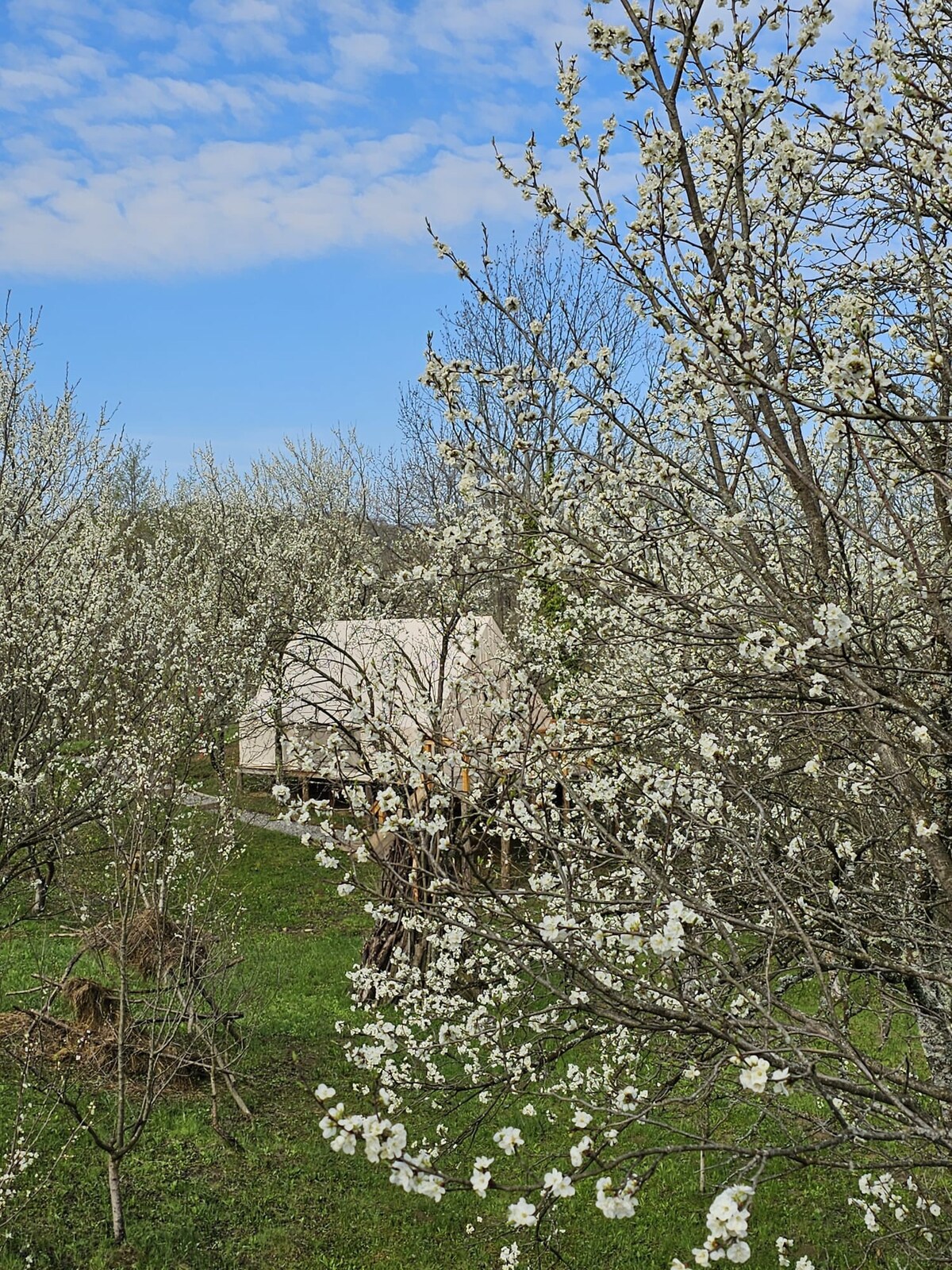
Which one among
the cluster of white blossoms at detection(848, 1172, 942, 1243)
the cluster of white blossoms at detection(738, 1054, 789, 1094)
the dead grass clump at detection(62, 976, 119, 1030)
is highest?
the cluster of white blossoms at detection(738, 1054, 789, 1094)

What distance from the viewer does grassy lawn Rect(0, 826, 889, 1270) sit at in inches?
207

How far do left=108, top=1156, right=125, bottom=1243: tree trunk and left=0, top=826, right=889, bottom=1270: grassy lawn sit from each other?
6 cm

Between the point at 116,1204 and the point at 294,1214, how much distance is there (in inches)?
39.8

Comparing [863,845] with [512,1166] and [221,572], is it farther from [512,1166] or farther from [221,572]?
[221,572]

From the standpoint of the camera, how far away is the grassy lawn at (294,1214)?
5.27 m

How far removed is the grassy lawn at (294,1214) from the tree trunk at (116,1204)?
0.06 meters

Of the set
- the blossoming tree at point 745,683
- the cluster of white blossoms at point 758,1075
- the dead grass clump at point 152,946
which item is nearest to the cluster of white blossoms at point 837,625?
the blossoming tree at point 745,683

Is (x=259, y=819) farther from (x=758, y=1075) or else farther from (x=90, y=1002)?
(x=758, y=1075)

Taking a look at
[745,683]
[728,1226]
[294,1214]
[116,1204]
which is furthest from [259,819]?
[728,1226]

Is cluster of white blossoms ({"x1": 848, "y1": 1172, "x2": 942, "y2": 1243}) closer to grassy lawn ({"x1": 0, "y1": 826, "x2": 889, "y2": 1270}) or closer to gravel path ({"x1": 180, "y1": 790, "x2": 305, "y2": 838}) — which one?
grassy lawn ({"x1": 0, "y1": 826, "x2": 889, "y2": 1270})

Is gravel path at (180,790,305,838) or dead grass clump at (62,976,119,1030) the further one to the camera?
gravel path at (180,790,305,838)

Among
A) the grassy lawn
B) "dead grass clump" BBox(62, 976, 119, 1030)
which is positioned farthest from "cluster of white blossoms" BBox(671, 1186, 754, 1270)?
"dead grass clump" BBox(62, 976, 119, 1030)

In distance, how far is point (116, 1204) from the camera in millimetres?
5340

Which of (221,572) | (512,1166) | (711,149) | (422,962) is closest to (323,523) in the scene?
(221,572)
